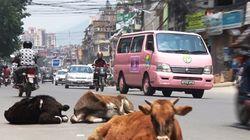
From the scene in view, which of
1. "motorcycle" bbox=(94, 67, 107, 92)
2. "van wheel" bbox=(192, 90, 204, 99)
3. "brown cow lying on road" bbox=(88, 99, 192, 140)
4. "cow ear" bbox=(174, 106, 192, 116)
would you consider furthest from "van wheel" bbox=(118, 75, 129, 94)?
"cow ear" bbox=(174, 106, 192, 116)

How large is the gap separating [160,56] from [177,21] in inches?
1180

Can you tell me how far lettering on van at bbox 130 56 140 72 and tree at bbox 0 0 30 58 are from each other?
133 feet

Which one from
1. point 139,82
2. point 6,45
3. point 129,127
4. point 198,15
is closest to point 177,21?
point 198,15

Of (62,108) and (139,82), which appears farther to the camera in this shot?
(139,82)

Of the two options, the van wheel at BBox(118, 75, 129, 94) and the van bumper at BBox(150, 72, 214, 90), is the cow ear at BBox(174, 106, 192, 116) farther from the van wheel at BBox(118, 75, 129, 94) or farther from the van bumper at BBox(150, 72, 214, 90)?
the van wheel at BBox(118, 75, 129, 94)

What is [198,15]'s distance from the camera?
44375 millimetres

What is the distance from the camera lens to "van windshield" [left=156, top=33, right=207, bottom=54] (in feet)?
66.6

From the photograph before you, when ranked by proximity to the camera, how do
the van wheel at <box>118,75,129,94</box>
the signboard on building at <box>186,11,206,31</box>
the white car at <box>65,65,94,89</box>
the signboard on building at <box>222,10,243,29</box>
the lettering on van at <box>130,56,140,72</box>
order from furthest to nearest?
the signboard on building at <box>186,11,206,31</box> → the signboard on building at <box>222,10,243,29</box> → the white car at <box>65,65,94,89</box> → the van wheel at <box>118,75,129,94</box> → the lettering on van at <box>130,56,140,72</box>

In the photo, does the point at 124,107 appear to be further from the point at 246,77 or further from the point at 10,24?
the point at 10,24

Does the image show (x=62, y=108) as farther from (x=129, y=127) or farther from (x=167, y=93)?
(x=167, y=93)

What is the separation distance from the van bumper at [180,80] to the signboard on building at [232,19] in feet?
57.4

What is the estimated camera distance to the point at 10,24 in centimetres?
6175

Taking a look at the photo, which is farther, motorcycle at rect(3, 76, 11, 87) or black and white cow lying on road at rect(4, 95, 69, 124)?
motorcycle at rect(3, 76, 11, 87)

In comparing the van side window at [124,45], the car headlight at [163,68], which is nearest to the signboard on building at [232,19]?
the van side window at [124,45]
